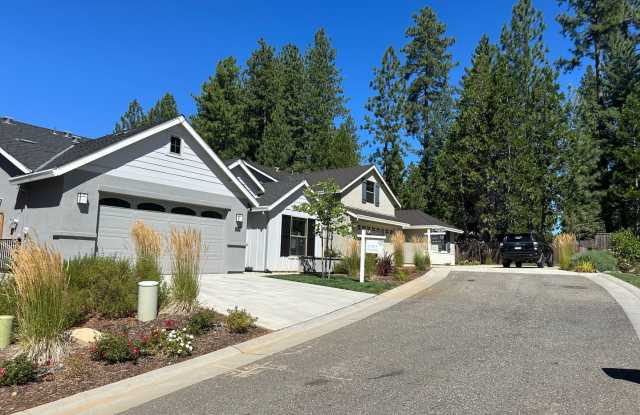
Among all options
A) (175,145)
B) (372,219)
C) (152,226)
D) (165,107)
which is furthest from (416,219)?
(165,107)

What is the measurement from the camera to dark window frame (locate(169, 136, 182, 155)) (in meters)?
15.8

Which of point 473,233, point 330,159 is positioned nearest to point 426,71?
point 330,159

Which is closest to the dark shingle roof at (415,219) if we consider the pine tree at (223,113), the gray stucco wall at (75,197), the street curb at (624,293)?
the street curb at (624,293)

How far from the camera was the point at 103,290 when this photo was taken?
8266 millimetres

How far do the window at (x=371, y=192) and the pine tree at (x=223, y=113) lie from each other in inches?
683

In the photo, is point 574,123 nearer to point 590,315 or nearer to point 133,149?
point 590,315

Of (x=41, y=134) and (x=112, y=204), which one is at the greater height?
(x=41, y=134)

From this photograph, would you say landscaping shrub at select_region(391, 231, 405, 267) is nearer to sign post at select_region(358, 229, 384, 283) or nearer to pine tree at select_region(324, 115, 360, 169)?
sign post at select_region(358, 229, 384, 283)

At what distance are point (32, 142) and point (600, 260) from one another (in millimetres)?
22662

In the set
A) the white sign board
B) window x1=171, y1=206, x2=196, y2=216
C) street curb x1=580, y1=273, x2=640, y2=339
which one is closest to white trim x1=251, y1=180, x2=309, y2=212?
window x1=171, y1=206, x2=196, y2=216

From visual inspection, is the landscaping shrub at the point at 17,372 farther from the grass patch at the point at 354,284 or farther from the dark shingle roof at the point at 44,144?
the grass patch at the point at 354,284

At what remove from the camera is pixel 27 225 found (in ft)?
44.2

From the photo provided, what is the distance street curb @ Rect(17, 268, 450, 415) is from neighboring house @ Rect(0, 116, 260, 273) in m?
3.98

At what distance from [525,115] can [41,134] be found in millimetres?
30811
